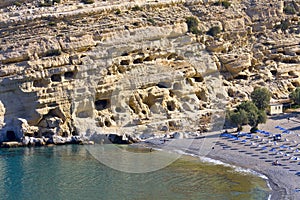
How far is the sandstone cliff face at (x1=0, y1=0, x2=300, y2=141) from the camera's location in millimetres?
46000

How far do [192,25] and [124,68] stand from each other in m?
8.10

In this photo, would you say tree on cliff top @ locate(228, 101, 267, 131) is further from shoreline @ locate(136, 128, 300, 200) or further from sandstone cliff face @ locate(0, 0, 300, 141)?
sandstone cliff face @ locate(0, 0, 300, 141)

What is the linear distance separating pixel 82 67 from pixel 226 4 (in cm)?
1576

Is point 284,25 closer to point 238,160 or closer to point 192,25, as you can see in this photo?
point 192,25

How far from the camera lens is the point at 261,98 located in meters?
49.7

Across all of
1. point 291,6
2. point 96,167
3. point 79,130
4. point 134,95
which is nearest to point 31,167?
point 96,167

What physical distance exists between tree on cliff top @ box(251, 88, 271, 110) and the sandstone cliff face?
203 cm

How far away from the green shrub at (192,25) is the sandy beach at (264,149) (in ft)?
30.4

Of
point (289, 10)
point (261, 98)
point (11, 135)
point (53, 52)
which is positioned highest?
point (289, 10)

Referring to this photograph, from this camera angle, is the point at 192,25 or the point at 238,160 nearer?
the point at 238,160

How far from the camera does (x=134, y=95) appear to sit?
4819 centimetres

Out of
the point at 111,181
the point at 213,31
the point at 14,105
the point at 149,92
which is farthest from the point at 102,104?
the point at 111,181

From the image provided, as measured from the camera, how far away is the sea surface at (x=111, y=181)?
1332 inches

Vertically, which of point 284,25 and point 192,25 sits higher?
point 284,25
